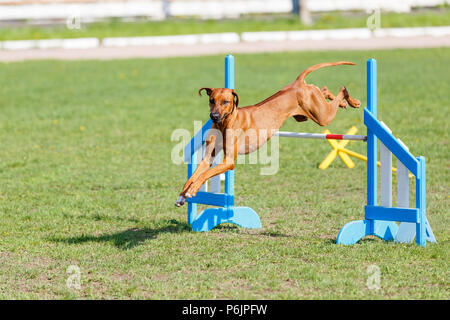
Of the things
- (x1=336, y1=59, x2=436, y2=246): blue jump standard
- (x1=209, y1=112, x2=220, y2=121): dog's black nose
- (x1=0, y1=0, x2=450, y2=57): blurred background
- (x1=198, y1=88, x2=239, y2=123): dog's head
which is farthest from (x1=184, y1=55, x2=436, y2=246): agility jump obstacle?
(x1=0, y1=0, x2=450, y2=57): blurred background

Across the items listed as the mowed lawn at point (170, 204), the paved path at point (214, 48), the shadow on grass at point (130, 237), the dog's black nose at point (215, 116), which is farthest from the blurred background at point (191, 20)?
the dog's black nose at point (215, 116)

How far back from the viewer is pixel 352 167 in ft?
36.4

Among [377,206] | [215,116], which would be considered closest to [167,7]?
[377,206]

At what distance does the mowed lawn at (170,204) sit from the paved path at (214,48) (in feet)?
19.0

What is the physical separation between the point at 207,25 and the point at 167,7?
6.00 meters

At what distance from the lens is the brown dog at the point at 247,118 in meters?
6.23

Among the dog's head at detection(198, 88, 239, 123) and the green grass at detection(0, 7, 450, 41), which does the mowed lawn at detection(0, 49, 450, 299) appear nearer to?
the dog's head at detection(198, 88, 239, 123)

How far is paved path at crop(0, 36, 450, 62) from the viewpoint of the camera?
991 inches

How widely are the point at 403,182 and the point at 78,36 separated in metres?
24.7

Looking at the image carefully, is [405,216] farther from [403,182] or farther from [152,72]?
[152,72]

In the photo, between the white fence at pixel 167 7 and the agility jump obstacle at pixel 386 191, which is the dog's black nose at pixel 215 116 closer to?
the agility jump obstacle at pixel 386 191

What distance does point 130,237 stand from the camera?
750cm

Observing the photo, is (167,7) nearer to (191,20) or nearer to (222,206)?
(191,20)
